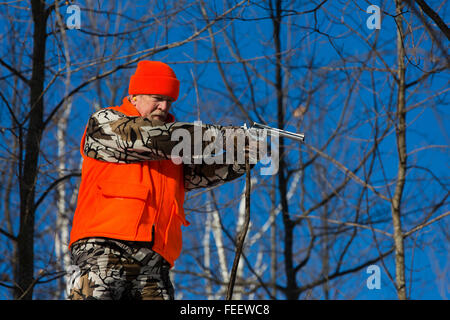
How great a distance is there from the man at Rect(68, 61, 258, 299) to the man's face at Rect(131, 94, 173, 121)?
86 mm

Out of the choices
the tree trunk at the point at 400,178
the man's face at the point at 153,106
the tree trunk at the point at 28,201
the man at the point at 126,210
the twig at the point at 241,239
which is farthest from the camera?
the tree trunk at the point at 400,178

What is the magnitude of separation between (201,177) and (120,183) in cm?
57

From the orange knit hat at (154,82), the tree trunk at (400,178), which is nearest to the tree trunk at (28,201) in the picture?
the orange knit hat at (154,82)

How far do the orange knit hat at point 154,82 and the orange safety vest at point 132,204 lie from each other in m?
0.39

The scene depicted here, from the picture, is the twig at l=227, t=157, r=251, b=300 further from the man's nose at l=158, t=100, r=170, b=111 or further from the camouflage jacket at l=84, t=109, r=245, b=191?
the man's nose at l=158, t=100, r=170, b=111

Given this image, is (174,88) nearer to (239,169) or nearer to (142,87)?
(142,87)

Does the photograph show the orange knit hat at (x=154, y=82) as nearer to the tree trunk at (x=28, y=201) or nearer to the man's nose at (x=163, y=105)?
the man's nose at (x=163, y=105)

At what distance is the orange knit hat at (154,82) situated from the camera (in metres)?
A: 3.52

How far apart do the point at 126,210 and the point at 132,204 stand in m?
0.04

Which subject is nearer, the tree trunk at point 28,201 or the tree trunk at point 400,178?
the tree trunk at point 28,201

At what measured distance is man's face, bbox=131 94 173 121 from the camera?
351 centimetres

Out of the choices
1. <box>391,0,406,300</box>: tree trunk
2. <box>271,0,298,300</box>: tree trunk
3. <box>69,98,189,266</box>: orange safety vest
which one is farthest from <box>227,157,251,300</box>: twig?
<box>271,0,298,300</box>: tree trunk

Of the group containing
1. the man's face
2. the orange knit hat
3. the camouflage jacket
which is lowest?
the camouflage jacket

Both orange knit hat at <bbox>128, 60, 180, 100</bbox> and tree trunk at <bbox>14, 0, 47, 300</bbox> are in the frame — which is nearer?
orange knit hat at <bbox>128, 60, 180, 100</bbox>
